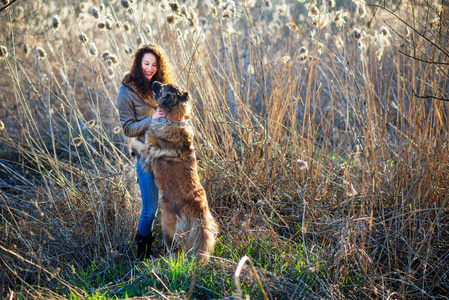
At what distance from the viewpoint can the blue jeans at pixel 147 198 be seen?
269cm

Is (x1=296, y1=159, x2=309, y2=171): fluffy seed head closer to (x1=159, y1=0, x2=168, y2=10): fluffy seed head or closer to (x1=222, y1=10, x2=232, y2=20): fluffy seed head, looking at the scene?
(x1=222, y1=10, x2=232, y2=20): fluffy seed head

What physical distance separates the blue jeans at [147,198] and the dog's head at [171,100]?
1.59 feet

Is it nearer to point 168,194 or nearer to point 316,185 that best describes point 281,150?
point 316,185

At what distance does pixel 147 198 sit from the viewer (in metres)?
2.73

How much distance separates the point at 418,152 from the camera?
271 cm

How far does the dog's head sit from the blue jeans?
0.49 metres

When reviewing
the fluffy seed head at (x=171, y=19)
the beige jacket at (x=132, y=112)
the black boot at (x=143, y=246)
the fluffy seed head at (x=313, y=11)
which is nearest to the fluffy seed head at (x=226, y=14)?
the fluffy seed head at (x=171, y=19)

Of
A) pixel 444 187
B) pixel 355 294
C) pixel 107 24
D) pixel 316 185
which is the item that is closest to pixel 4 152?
pixel 107 24

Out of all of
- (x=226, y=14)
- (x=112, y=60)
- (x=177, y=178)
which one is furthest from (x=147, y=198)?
(x=226, y=14)

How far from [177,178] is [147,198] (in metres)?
0.33

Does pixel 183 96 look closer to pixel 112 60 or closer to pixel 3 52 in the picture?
pixel 112 60

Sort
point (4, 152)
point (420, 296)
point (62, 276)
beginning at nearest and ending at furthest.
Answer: point (420, 296), point (62, 276), point (4, 152)

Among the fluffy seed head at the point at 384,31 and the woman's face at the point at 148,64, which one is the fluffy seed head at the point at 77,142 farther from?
the fluffy seed head at the point at 384,31

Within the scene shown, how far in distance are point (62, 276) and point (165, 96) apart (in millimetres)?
1454
